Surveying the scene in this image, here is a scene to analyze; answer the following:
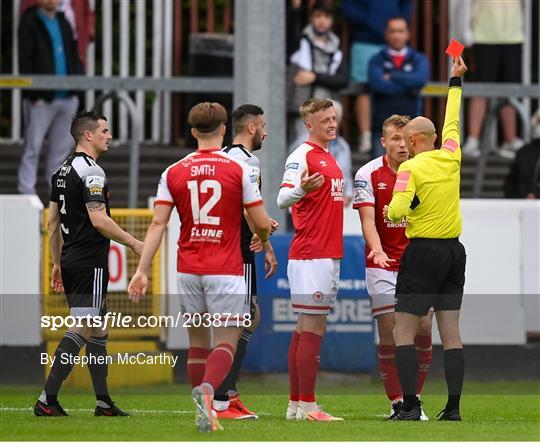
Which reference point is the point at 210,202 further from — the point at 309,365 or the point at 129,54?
the point at 129,54

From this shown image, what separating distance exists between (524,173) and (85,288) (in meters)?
6.98

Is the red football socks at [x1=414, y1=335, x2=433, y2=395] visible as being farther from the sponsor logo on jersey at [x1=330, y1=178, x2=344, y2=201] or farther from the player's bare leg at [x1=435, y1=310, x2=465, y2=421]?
the sponsor logo on jersey at [x1=330, y1=178, x2=344, y2=201]

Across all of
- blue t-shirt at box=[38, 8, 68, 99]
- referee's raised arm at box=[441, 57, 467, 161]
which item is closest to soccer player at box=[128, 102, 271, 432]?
referee's raised arm at box=[441, 57, 467, 161]

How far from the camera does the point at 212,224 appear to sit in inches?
398

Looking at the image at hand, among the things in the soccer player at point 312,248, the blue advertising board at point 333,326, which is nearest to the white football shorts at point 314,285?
the soccer player at point 312,248

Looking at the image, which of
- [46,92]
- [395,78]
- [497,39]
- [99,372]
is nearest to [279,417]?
[99,372]

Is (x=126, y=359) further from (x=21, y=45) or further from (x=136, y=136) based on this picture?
(x=21, y=45)

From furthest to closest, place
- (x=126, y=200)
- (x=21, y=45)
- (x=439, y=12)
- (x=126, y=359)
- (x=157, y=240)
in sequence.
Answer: (x=439, y=12) < (x=126, y=200) < (x=21, y=45) < (x=126, y=359) < (x=157, y=240)

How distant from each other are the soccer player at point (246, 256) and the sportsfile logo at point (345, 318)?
3.40 meters

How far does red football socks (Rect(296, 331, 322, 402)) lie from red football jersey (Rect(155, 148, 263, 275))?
3.20 ft

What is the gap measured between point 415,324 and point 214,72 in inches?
350

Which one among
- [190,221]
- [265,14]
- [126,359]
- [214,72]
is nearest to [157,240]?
[190,221]

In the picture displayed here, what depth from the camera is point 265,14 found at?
15672 mm

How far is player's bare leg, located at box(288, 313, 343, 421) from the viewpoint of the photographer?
1080cm
